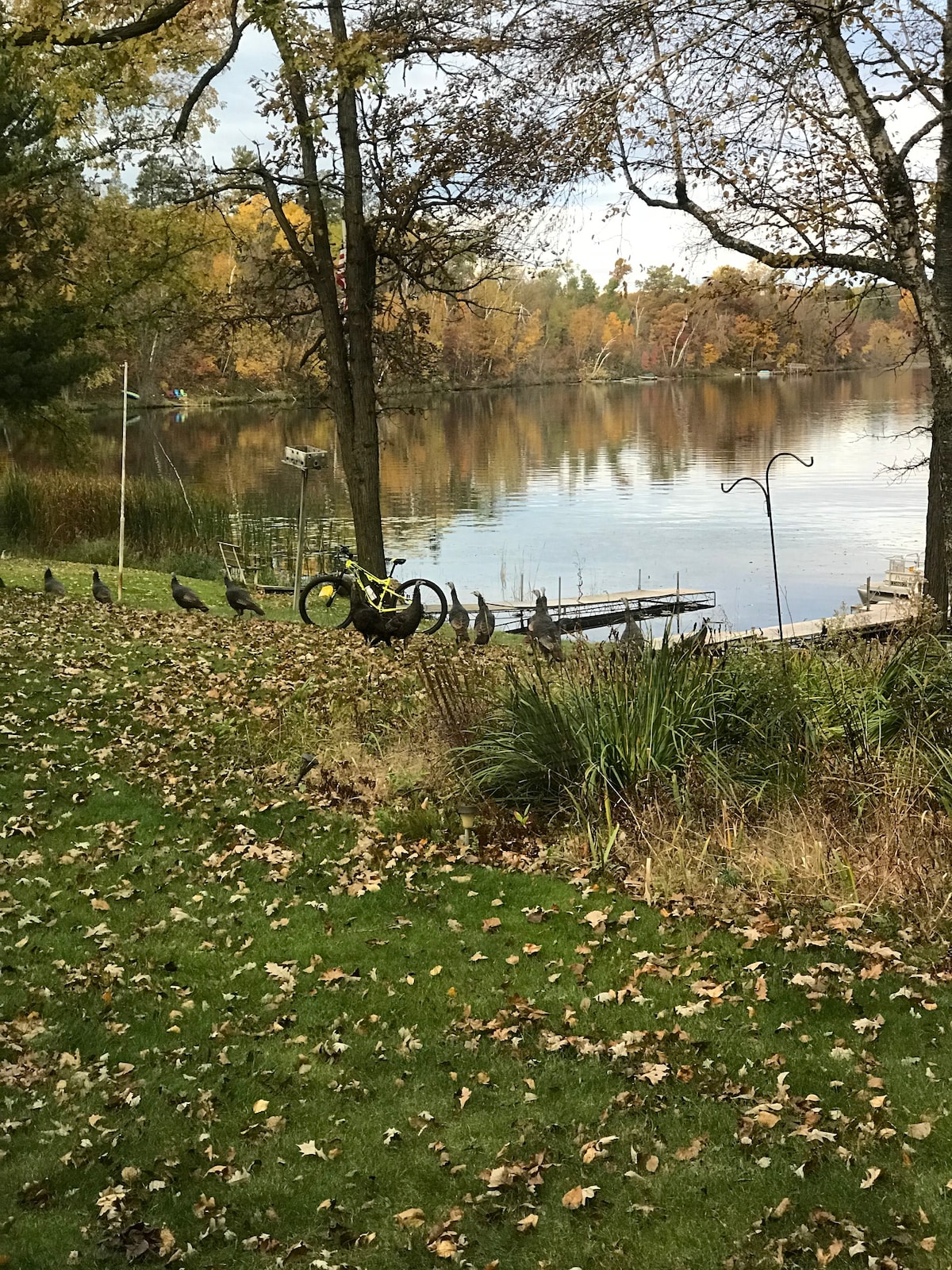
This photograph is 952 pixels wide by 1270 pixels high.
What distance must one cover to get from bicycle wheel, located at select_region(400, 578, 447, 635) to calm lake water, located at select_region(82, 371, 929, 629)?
1.32 m

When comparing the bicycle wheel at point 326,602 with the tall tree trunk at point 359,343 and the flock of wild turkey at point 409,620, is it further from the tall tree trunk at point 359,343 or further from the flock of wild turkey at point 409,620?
the tall tree trunk at point 359,343

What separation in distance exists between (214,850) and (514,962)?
8.61ft

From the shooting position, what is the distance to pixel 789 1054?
205 inches

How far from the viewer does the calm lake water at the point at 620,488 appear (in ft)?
85.2

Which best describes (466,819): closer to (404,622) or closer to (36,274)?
(404,622)

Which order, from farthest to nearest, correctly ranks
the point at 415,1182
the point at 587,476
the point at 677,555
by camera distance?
the point at 587,476 → the point at 677,555 → the point at 415,1182

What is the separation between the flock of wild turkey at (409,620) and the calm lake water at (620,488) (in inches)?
133

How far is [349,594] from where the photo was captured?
14.2 m

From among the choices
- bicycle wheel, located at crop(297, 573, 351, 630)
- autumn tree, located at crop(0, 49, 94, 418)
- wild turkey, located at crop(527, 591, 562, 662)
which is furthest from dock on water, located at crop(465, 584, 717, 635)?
autumn tree, located at crop(0, 49, 94, 418)

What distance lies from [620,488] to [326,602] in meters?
21.2

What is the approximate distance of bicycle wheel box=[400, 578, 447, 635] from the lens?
15.5 m

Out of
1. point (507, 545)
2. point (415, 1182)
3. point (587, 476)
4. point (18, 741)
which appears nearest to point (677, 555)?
point (507, 545)

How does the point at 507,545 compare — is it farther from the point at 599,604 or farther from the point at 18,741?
the point at 18,741

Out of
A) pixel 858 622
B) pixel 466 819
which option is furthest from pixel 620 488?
pixel 466 819
